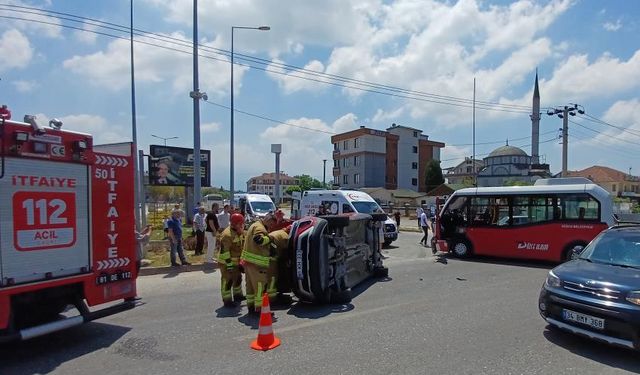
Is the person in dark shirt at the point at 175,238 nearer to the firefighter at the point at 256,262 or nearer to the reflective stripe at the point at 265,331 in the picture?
the firefighter at the point at 256,262

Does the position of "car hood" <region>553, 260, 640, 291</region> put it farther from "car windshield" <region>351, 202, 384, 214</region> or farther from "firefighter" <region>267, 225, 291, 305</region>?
"car windshield" <region>351, 202, 384, 214</region>

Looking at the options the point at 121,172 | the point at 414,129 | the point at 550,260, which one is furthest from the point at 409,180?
the point at 121,172

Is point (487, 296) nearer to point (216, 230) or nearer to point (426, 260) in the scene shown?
point (426, 260)

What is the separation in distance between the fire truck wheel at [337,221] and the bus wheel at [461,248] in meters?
7.48

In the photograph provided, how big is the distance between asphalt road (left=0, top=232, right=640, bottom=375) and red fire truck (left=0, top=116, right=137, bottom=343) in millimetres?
447

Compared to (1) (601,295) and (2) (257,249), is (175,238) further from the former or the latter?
(1) (601,295)

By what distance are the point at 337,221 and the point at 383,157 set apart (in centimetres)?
7285

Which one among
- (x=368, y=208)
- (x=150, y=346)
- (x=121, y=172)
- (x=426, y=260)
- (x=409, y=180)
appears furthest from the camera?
(x=409, y=180)

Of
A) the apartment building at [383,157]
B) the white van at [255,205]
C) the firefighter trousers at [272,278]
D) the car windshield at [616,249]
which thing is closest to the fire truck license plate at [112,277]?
the firefighter trousers at [272,278]

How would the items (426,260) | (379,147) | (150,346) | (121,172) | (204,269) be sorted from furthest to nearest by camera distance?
(379,147), (426,260), (204,269), (121,172), (150,346)

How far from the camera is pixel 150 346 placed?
19.2 ft

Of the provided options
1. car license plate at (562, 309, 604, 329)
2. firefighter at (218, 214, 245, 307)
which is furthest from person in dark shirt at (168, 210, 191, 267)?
car license plate at (562, 309, 604, 329)

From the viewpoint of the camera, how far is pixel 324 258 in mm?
7828

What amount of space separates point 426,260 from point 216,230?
651 centimetres
